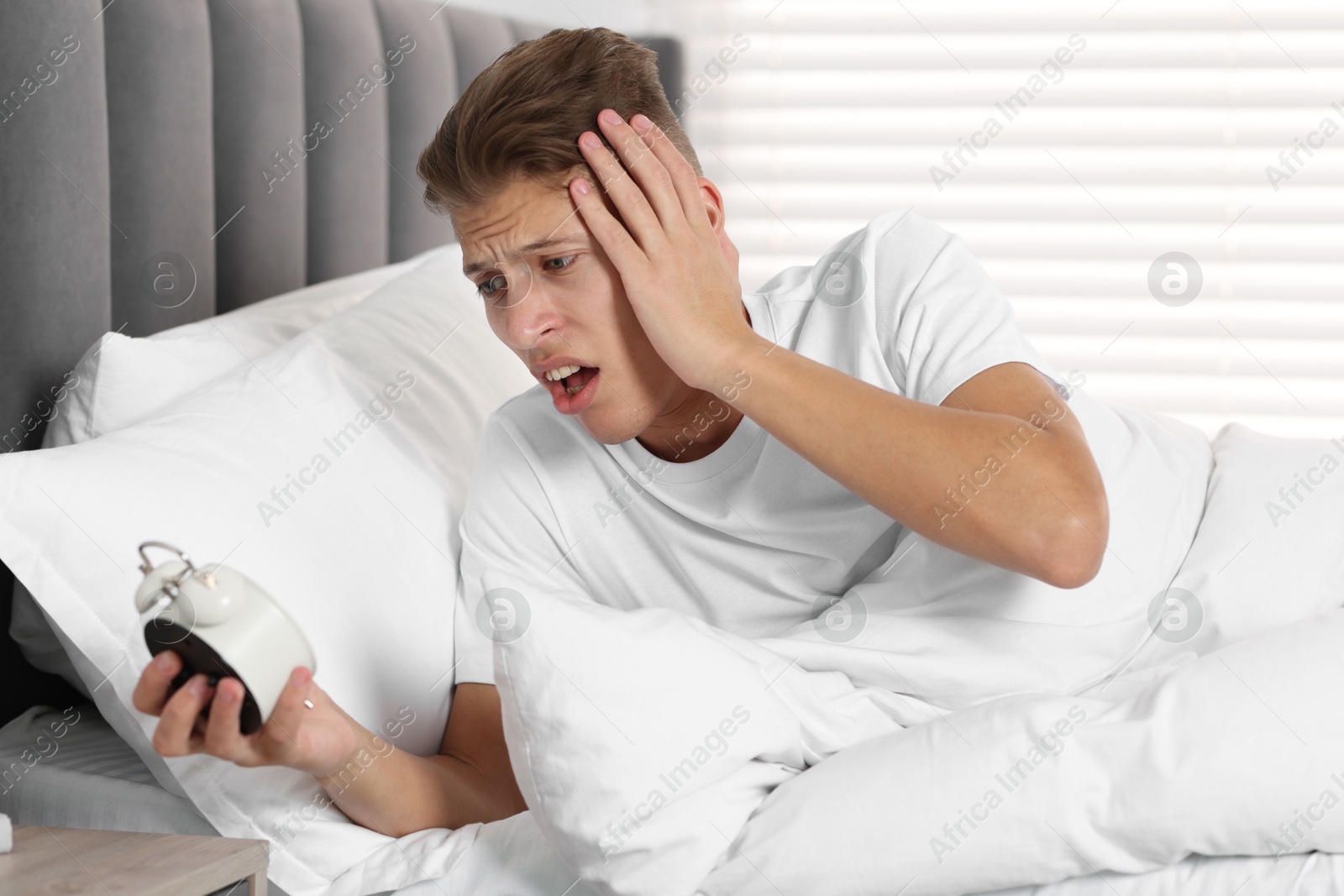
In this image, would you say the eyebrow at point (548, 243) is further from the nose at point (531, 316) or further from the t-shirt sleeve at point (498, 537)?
the t-shirt sleeve at point (498, 537)

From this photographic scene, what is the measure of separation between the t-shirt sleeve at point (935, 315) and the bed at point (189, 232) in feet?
1.46

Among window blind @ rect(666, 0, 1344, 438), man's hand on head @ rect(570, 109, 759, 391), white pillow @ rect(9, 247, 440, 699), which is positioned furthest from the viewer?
window blind @ rect(666, 0, 1344, 438)

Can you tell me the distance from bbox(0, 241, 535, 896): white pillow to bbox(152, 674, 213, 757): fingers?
0.63 feet

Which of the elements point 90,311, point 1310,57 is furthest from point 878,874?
point 1310,57

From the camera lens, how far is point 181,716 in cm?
72

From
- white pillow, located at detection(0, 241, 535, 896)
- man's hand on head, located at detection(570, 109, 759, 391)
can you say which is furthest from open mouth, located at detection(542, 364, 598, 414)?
white pillow, located at detection(0, 241, 535, 896)

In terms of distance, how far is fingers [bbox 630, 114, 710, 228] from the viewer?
101 centimetres

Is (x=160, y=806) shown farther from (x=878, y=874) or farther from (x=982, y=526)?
(x=982, y=526)

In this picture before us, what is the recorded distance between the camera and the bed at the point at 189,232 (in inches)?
36.0

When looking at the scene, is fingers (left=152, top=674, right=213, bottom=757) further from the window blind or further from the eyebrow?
the window blind

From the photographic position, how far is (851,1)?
7.67 feet

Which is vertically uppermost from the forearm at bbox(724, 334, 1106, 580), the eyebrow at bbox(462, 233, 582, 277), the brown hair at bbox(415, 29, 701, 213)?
the brown hair at bbox(415, 29, 701, 213)

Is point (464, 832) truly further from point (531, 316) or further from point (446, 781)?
point (531, 316)

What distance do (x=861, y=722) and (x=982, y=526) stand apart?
20cm
